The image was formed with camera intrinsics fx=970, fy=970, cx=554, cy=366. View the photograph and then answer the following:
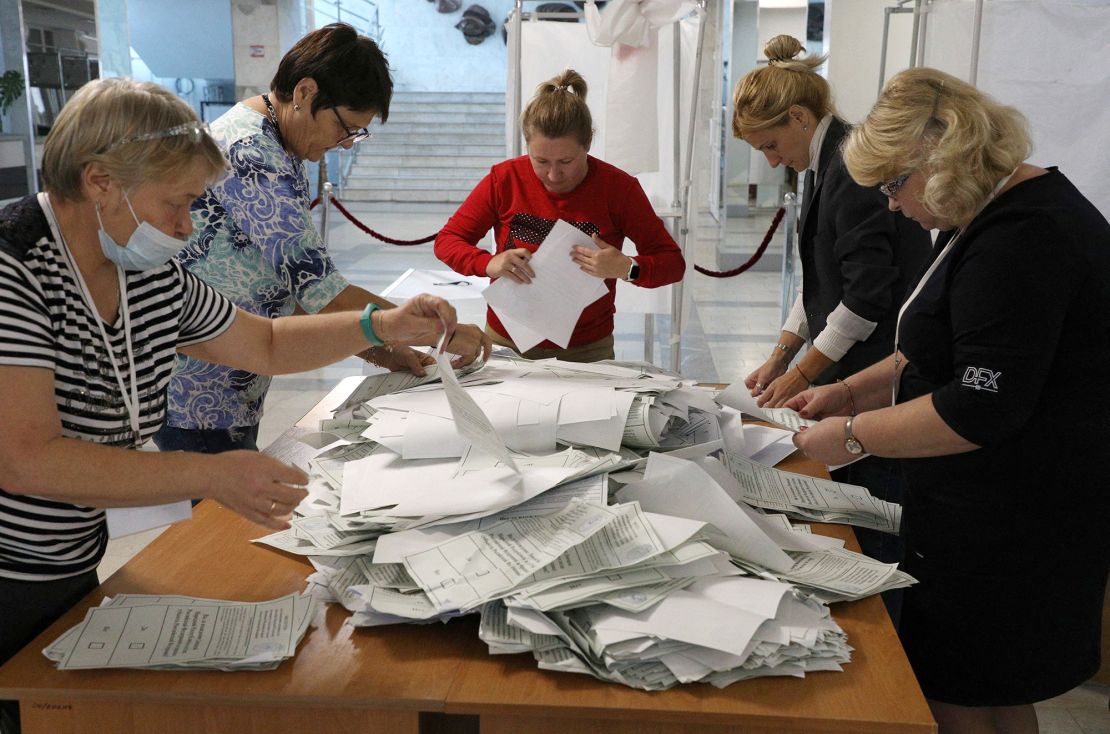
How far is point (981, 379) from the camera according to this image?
54.2 inches

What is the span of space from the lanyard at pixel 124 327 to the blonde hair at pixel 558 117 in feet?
4.66

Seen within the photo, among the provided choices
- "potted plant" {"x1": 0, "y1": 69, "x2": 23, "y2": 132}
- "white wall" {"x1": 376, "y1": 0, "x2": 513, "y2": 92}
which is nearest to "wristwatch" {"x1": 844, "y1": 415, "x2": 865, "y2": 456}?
"potted plant" {"x1": 0, "y1": 69, "x2": 23, "y2": 132}

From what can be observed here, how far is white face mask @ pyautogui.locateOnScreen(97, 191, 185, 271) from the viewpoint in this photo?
48.6 inches

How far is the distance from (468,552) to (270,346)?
0.57 metres

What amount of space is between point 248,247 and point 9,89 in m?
5.67

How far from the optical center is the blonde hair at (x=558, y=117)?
2502 millimetres

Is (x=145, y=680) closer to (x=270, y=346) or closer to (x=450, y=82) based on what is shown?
(x=270, y=346)

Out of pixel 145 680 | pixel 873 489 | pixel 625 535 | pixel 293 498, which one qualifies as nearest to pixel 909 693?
pixel 625 535

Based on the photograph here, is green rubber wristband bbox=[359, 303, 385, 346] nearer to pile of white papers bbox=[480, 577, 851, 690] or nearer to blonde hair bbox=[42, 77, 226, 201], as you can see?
blonde hair bbox=[42, 77, 226, 201]

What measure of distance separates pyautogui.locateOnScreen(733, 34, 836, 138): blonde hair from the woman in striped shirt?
4.72 ft

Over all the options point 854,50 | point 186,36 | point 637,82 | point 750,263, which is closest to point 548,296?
point 637,82

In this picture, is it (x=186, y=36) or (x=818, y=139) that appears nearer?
(x=818, y=139)

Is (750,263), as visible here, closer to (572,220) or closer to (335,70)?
(572,220)

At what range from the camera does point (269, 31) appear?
12414 mm
